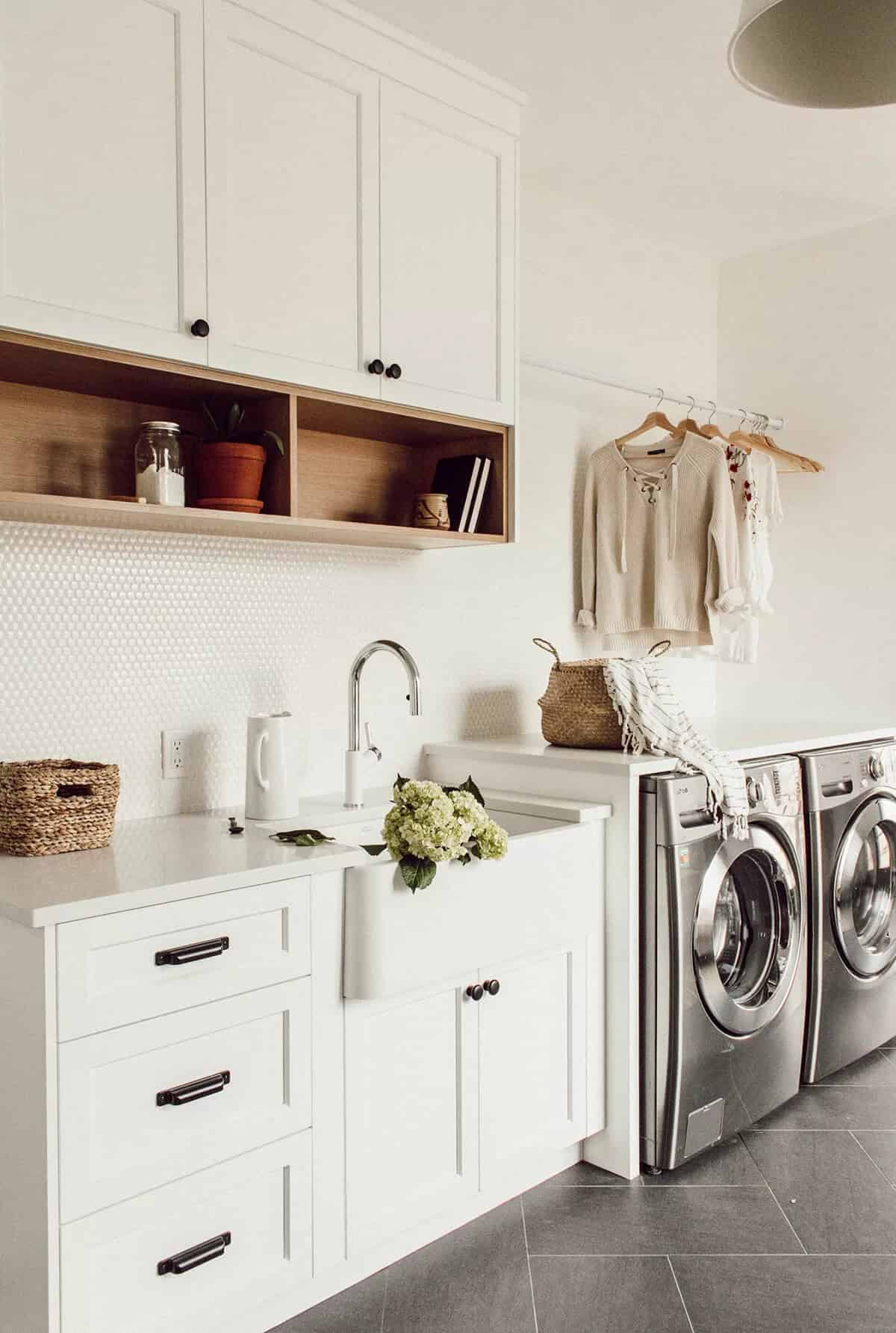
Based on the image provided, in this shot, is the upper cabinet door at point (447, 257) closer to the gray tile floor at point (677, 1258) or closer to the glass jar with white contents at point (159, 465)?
the glass jar with white contents at point (159, 465)

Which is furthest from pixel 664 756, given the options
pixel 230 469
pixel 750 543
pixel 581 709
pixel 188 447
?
pixel 188 447

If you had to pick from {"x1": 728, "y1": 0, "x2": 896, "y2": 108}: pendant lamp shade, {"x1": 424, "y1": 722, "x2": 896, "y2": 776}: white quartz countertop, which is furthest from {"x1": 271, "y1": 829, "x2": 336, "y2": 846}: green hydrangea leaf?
{"x1": 728, "y1": 0, "x2": 896, "y2": 108}: pendant lamp shade

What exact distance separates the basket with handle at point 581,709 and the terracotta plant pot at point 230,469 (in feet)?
3.12

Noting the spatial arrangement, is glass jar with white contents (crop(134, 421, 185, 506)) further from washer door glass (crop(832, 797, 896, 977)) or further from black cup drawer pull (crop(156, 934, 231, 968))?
washer door glass (crop(832, 797, 896, 977))

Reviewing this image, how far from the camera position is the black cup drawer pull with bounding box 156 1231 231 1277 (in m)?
1.64

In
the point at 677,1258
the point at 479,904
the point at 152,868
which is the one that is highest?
the point at 152,868

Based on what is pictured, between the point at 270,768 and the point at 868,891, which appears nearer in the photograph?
the point at 270,768

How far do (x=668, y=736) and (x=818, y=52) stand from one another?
1521mm

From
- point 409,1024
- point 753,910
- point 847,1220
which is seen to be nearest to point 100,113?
point 409,1024

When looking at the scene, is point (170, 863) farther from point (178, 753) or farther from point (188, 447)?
point (188, 447)

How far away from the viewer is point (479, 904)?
2.12m

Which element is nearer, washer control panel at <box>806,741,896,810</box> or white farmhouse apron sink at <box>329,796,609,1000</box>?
white farmhouse apron sink at <box>329,796,609,1000</box>

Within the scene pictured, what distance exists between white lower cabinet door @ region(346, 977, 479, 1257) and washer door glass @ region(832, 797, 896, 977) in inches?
51.3

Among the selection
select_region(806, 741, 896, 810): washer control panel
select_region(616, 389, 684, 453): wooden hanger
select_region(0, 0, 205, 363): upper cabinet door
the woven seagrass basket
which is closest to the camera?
select_region(0, 0, 205, 363): upper cabinet door
